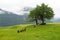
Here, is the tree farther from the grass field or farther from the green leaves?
the grass field

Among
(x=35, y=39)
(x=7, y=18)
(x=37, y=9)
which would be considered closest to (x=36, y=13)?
(x=37, y=9)

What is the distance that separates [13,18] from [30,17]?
119917mm

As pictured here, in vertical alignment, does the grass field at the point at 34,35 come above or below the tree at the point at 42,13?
below

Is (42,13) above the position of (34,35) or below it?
above

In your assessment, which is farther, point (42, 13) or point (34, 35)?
point (42, 13)

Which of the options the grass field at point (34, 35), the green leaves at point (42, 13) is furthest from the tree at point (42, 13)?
the grass field at point (34, 35)

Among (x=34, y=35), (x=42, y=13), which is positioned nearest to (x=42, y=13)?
(x=42, y=13)

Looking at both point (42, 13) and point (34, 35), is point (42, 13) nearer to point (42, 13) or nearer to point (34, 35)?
point (42, 13)

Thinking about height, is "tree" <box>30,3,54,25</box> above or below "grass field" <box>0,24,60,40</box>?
above

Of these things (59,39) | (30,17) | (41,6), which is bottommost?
(59,39)

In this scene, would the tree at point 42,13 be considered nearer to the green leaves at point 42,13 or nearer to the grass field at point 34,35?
the green leaves at point 42,13

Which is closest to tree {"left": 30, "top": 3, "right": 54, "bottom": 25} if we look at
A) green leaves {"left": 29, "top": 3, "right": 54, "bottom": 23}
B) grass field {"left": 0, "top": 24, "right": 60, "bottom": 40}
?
green leaves {"left": 29, "top": 3, "right": 54, "bottom": 23}

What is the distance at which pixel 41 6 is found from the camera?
78125 millimetres

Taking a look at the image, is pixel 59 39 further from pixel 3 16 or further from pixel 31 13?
pixel 3 16
